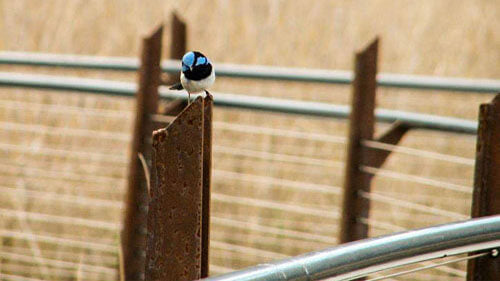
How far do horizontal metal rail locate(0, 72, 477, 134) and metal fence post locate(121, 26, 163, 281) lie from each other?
0.27ft

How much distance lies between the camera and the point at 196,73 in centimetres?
146

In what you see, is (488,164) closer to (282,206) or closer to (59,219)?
(282,206)

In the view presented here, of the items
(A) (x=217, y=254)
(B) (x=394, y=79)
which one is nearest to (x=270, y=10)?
(A) (x=217, y=254)

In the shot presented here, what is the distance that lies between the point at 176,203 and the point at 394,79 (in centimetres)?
177

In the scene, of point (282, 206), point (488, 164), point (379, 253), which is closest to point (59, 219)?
point (282, 206)

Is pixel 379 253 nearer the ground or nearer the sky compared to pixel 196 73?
nearer the ground

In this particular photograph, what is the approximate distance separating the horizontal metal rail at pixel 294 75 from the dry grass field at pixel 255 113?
2.93 ft

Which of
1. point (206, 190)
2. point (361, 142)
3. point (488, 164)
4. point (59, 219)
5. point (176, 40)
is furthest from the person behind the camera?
point (59, 219)

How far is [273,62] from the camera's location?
16.0 ft

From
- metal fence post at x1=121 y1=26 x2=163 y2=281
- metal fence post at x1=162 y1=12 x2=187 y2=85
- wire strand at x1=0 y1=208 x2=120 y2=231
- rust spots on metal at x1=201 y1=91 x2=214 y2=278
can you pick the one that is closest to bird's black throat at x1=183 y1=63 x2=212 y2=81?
rust spots on metal at x1=201 y1=91 x2=214 y2=278

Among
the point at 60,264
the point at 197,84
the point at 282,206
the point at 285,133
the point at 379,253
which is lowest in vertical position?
the point at 60,264

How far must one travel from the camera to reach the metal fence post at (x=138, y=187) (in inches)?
125

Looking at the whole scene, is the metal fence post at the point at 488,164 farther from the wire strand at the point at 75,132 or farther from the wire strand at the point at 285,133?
the wire strand at the point at 75,132

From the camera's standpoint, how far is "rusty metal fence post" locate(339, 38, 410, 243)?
2.80 m
